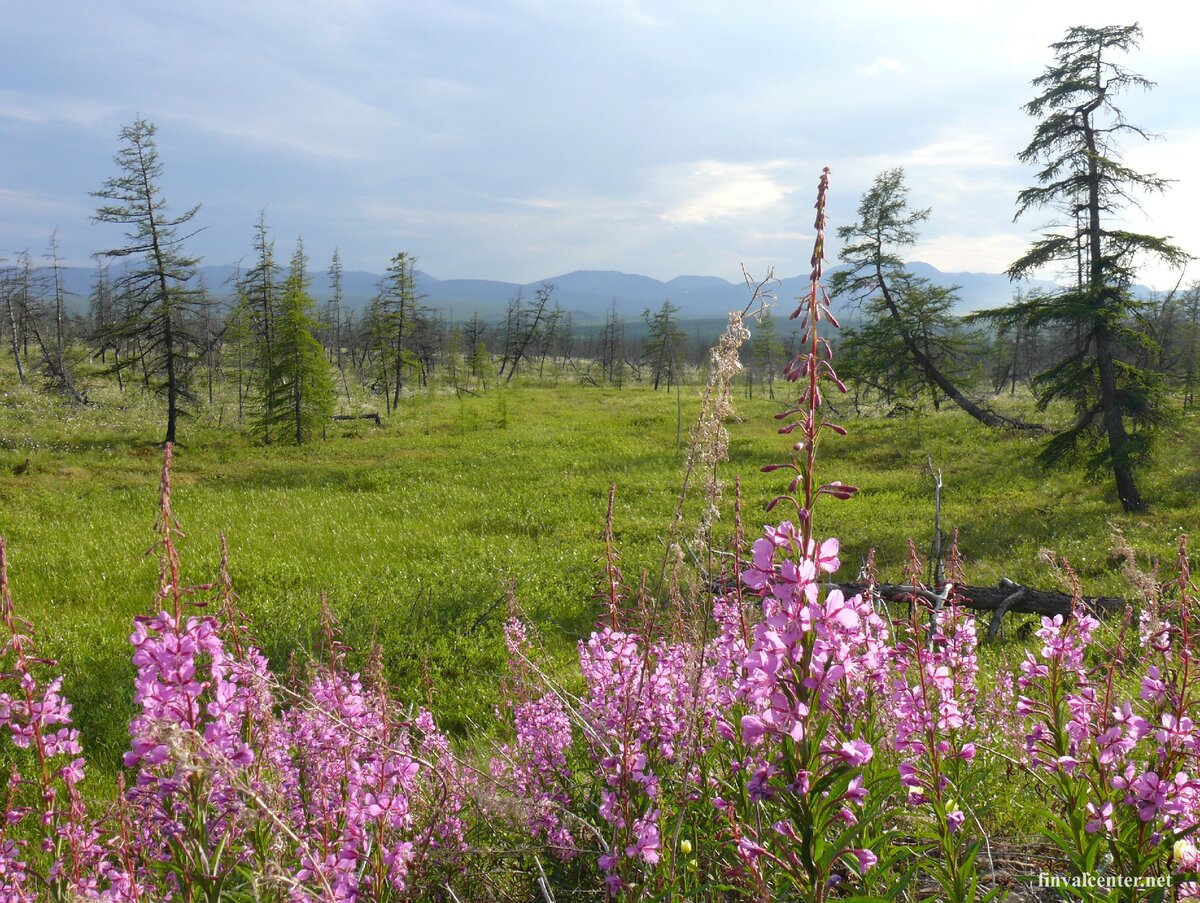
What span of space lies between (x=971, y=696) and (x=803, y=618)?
103 inches

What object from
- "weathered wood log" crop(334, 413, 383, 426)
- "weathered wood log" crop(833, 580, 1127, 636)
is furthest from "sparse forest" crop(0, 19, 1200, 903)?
"weathered wood log" crop(334, 413, 383, 426)

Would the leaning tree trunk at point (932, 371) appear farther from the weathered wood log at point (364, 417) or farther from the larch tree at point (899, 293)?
the weathered wood log at point (364, 417)

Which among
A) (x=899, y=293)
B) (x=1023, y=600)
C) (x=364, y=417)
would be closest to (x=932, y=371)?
(x=899, y=293)

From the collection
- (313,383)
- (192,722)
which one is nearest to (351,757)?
(192,722)

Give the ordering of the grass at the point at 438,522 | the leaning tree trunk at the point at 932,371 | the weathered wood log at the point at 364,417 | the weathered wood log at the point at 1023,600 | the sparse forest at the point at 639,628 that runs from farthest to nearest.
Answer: the weathered wood log at the point at 364,417 < the leaning tree trunk at the point at 932,371 < the grass at the point at 438,522 < the weathered wood log at the point at 1023,600 < the sparse forest at the point at 639,628

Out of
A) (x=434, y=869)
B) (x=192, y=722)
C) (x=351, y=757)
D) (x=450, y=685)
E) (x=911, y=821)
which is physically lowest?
(x=450, y=685)

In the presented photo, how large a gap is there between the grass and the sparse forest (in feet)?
0.41

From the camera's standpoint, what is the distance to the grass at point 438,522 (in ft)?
30.5

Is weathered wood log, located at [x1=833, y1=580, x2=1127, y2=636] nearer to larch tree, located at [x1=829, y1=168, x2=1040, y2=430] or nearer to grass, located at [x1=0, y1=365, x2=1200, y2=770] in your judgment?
grass, located at [x1=0, y1=365, x2=1200, y2=770]

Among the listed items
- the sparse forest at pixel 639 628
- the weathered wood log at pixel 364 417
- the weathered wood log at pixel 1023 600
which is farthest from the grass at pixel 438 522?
the weathered wood log at pixel 364 417

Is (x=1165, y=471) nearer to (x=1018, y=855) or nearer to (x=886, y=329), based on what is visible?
(x=886, y=329)

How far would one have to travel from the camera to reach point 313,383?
99.0 feet

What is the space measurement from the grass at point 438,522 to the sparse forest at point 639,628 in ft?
0.41

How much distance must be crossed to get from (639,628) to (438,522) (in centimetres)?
1317
